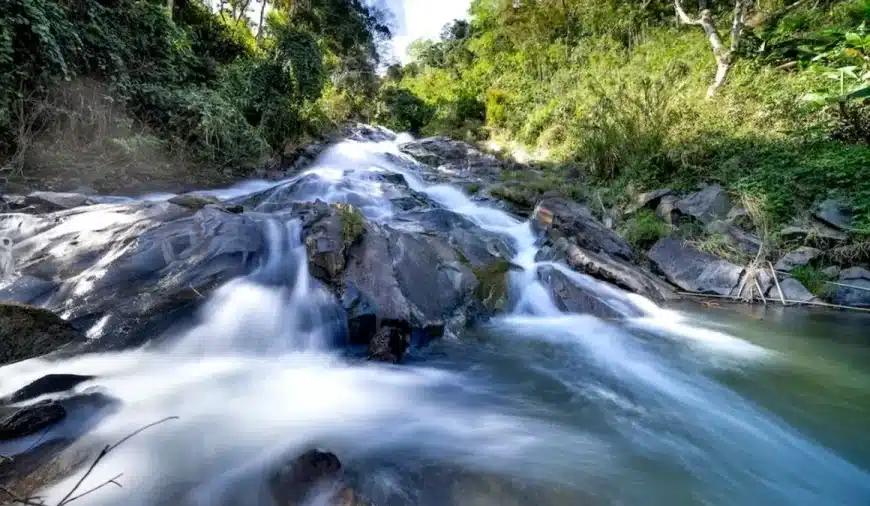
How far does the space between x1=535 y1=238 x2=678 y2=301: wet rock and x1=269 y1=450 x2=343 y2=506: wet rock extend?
4913 mm

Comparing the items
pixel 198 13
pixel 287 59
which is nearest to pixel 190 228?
pixel 287 59

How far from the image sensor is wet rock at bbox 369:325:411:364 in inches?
151

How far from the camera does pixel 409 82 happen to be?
23891 mm

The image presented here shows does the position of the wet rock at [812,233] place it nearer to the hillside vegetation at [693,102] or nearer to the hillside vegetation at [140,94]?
the hillside vegetation at [693,102]

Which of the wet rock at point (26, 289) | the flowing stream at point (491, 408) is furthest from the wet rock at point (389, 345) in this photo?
the wet rock at point (26, 289)

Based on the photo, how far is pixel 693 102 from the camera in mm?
8945

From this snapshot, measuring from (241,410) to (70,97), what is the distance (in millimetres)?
6824

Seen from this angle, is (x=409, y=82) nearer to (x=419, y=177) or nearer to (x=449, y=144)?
(x=449, y=144)

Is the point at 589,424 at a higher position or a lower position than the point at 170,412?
higher

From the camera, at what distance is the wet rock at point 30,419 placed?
2.26 meters

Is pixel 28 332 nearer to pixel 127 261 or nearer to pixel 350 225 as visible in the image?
pixel 127 261

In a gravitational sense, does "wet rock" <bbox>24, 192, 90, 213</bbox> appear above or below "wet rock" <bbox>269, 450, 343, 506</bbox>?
above

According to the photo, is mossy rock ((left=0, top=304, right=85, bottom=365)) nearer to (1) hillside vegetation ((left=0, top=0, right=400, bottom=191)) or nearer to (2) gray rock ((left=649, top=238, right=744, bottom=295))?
(1) hillside vegetation ((left=0, top=0, right=400, bottom=191))

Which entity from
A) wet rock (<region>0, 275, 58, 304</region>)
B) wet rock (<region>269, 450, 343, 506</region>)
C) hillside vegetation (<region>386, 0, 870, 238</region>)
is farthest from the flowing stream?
hillside vegetation (<region>386, 0, 870, 238</region>)
